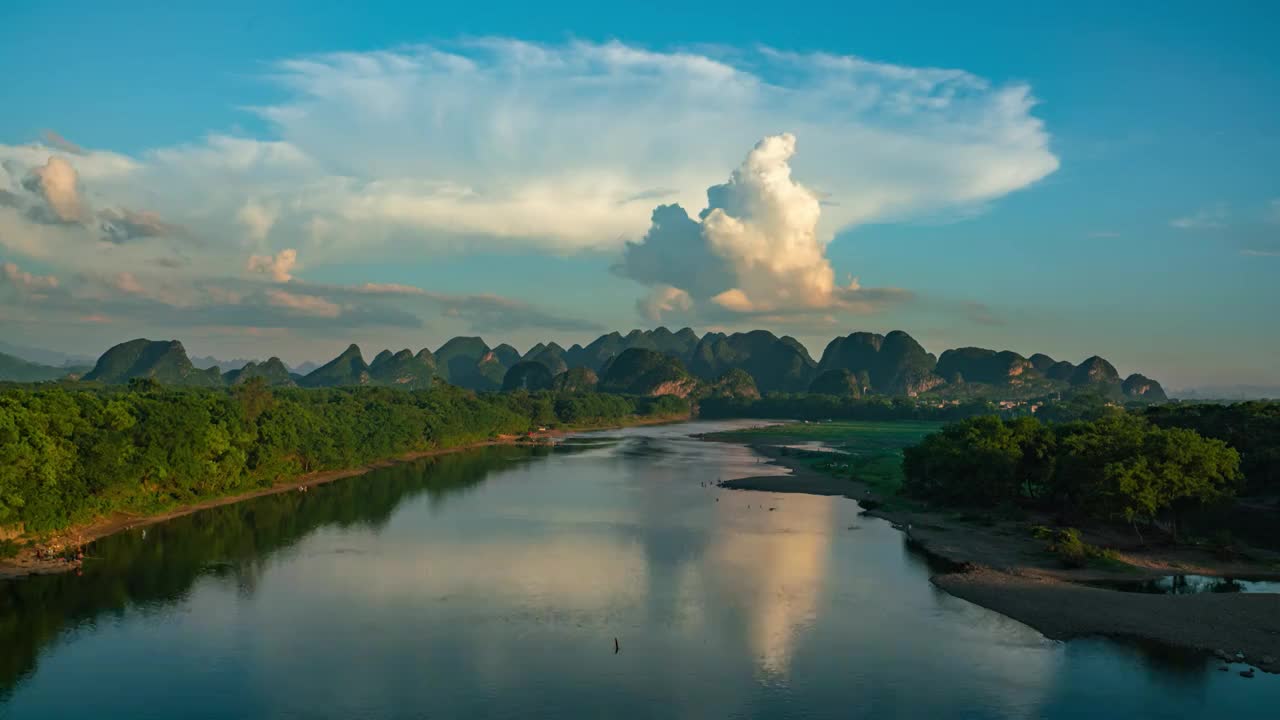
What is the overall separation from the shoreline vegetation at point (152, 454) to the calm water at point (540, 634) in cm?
277

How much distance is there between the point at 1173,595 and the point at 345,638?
1330 inches

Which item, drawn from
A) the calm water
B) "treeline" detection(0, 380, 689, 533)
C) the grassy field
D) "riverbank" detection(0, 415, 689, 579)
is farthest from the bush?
"treeline" detection(0, 380, 689, 533)

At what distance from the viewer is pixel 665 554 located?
44.8m

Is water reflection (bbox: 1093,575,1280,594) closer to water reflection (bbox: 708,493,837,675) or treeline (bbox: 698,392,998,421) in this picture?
water reflection (bbox: 708,493,837,675)

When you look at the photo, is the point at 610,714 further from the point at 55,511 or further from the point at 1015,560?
the point at 55,511

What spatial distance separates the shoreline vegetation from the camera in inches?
1560

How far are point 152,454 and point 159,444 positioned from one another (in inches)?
51.5

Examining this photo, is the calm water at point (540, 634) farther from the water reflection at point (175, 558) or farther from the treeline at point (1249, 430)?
the treeline at point (1249, 430)

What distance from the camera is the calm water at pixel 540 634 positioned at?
24641mm

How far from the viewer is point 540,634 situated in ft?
100

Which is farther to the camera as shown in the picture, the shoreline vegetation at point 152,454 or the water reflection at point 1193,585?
the shoreline vegetation at point 152,454

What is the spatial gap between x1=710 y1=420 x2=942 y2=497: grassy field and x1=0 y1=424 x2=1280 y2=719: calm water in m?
27.0

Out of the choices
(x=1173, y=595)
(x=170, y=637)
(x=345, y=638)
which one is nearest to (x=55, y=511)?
(x=170, y=637)

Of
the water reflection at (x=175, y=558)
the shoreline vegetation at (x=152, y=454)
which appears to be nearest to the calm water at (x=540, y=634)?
the water reflection at (x=175, y=558)
